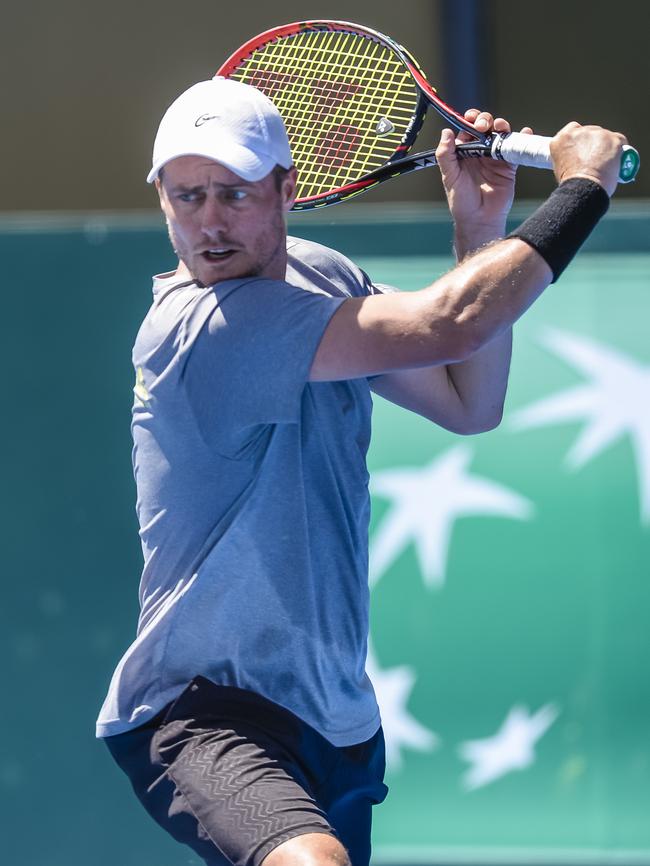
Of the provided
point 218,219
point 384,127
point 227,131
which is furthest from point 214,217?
point 384,127

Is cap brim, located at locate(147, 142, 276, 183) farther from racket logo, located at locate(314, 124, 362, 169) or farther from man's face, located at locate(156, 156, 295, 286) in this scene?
racket logo, located at locate(314, 124, 362, 169)

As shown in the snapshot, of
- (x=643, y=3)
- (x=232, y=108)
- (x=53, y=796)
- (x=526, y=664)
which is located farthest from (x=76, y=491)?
(x=643, y=3)

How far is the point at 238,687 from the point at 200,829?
248 mm

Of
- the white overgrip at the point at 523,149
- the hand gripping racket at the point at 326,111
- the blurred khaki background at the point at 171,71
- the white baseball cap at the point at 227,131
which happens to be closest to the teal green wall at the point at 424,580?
the hand gripping racket at the point at 326,111

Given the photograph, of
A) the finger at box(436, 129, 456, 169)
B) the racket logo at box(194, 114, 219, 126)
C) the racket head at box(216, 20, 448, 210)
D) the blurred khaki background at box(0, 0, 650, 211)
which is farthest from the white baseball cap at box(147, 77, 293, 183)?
the blurred khaki background at box(0, 0, 650, 211)

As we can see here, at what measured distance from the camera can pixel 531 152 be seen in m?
2.66

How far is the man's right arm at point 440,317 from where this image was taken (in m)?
2.39

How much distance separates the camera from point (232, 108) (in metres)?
2.61

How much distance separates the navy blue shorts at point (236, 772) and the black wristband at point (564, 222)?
89 centimetres

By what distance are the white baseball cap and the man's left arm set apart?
361mm

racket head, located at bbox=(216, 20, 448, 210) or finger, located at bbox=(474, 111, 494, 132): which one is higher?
racket head, located at bbox=(216, 20, 448, 210)

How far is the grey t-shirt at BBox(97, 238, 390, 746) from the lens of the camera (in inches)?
98.7

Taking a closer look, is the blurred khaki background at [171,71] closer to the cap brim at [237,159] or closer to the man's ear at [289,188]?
the man's ear at [289,188]

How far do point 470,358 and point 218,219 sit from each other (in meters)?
0.59
